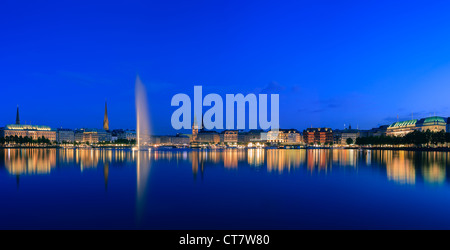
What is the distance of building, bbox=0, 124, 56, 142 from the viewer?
15050cm

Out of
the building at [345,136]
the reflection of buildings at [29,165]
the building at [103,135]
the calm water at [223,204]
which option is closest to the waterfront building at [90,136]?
the building at [103,135]

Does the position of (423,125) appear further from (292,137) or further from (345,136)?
(292,137)

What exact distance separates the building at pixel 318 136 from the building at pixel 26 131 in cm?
13101

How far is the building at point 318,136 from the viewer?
604 ft

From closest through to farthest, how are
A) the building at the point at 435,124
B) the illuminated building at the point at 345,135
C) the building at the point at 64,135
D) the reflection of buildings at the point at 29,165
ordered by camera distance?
1. the reflection of buildings at the point at 29,165
2. the building at the point at 435,124
3. the building at the point at 64,135
4. the illuminated building at the point at 345,135

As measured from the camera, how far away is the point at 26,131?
153m

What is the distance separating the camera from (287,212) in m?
12.8

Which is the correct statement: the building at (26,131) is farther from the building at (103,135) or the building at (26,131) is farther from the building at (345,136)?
the building at (345,136)

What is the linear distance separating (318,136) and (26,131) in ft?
472

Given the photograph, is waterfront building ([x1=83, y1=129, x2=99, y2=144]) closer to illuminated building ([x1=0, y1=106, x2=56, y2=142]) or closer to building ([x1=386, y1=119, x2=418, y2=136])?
illuminated building ([x1=0, y1=106, x2=56, y2=142])

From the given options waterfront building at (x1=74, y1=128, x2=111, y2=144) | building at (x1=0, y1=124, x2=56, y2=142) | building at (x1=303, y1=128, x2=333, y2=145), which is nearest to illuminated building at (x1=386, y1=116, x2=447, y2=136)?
building at (x1=303, y1=128, x2=333, y2=145)
